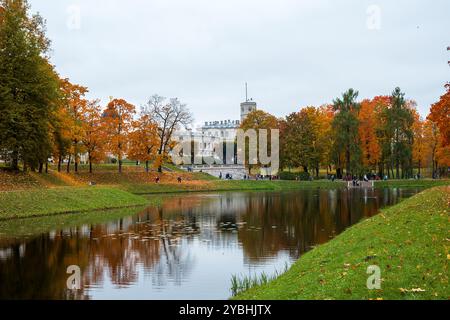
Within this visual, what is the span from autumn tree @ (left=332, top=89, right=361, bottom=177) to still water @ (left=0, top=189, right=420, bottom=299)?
1650 inches

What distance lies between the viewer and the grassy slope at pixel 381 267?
10555mm

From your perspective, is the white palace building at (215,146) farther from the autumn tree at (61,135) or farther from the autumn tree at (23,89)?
the autumn tree at (23,89)

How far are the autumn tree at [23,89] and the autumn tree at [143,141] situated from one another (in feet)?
68.6

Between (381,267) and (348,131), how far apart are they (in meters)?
67.3

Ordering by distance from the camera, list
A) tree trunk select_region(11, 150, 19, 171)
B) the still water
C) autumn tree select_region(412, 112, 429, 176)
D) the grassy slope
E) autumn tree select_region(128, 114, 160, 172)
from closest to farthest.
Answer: the grassy slope, the still water, tree trunk select_region(11, 150, 19, 171), autumn tree select_region(128, 114, 160, 172), autumn tree select_region(412, 112, 429, 176)

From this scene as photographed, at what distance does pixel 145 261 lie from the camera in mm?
18609

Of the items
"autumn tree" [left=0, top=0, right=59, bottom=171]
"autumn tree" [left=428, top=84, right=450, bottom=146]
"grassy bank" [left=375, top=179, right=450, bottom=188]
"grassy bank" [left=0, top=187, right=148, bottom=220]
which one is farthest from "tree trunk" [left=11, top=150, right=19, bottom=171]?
"grassy bank" [left=375, top=179, right=450, bottom=188]

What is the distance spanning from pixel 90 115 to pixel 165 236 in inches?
1591

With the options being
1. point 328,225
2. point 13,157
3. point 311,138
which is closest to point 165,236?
point 328,225

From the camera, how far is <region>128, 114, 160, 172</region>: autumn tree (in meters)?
66.8

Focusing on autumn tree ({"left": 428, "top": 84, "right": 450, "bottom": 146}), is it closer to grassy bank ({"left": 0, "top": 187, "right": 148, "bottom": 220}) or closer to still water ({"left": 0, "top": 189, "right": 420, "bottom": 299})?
still water ({"left": 0, "top": 189, "right": 420, "bottom": 299})

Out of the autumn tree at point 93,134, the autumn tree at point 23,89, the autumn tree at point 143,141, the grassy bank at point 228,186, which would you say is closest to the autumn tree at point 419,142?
the grassy bank at point 228,186

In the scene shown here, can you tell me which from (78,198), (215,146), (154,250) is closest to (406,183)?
(78,198)

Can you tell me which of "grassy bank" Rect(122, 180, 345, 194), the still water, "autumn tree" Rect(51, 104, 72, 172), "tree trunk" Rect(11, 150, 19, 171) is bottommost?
the still water
